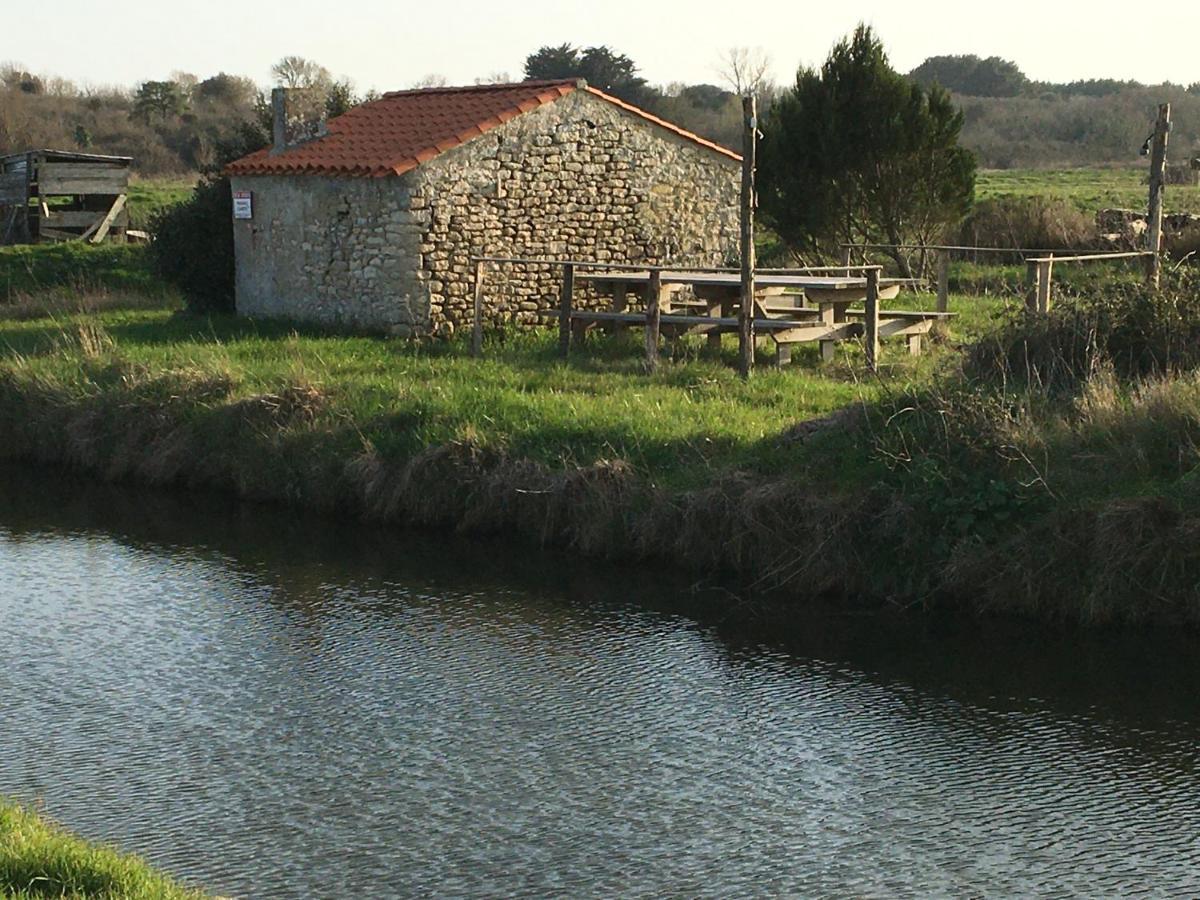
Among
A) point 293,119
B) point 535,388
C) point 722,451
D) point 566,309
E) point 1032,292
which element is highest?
point 293,119

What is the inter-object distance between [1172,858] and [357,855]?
4.02m

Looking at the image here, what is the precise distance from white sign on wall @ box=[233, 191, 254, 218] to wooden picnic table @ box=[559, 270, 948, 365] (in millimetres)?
5615

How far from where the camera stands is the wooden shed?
33.8 m

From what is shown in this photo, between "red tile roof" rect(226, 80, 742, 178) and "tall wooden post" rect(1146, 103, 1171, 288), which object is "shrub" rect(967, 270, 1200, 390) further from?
"red tile roof" rect(226, 80, 742, 178)

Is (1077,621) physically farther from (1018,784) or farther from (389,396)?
(389,396)

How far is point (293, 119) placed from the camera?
23.8m

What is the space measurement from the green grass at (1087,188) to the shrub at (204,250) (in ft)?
54.6

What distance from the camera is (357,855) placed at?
7.82 m

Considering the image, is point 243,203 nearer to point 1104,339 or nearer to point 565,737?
point 1104,339

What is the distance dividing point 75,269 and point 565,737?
23823 millimetres

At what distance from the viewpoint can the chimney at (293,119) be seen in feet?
76.7

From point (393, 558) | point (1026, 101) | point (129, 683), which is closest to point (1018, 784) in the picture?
point (129, 683)

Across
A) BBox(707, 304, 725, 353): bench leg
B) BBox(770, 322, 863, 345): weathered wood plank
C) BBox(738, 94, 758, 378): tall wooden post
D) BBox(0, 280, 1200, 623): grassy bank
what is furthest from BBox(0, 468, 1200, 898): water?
BBox(707, 304, 725, 353): bench leg

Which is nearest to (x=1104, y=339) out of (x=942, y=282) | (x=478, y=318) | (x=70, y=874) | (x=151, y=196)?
(x=942, y=282)
